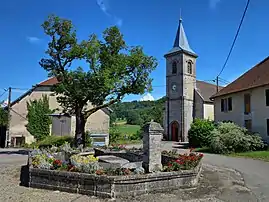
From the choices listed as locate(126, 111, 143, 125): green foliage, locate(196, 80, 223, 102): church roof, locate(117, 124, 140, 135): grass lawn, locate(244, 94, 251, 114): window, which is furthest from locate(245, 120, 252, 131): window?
locate(126, 111, 143, 125): green foliage

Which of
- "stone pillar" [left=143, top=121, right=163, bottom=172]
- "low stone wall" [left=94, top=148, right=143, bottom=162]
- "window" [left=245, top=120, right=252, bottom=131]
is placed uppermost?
"window" [left=245, top=120, right=252, bottom=131]

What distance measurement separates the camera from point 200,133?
25844 mm

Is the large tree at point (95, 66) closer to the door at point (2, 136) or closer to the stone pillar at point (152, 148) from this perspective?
the stone pillar at point (152, 148)

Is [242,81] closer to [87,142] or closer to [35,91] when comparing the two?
[87,142]

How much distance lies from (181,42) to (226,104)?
620 inches

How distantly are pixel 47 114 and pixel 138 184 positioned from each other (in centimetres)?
2692

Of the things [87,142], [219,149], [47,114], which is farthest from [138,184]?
[47,114]

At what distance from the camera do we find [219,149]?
822 inches

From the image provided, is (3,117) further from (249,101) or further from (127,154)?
(249,101)

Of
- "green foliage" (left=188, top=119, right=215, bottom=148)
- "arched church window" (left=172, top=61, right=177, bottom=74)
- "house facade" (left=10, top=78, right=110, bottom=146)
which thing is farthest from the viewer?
"arched church window" (left=172, top=61, right=177, bottom=74)

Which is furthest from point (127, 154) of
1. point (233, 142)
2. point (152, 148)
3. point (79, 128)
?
point (233, 142)

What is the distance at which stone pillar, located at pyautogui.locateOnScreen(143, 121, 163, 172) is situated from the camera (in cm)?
948

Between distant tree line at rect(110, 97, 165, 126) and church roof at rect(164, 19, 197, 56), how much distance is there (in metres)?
12.4

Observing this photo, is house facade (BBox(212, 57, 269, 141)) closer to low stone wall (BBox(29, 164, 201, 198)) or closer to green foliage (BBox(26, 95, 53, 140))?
low stone wall (BBox(29, 164, 201, 198))
